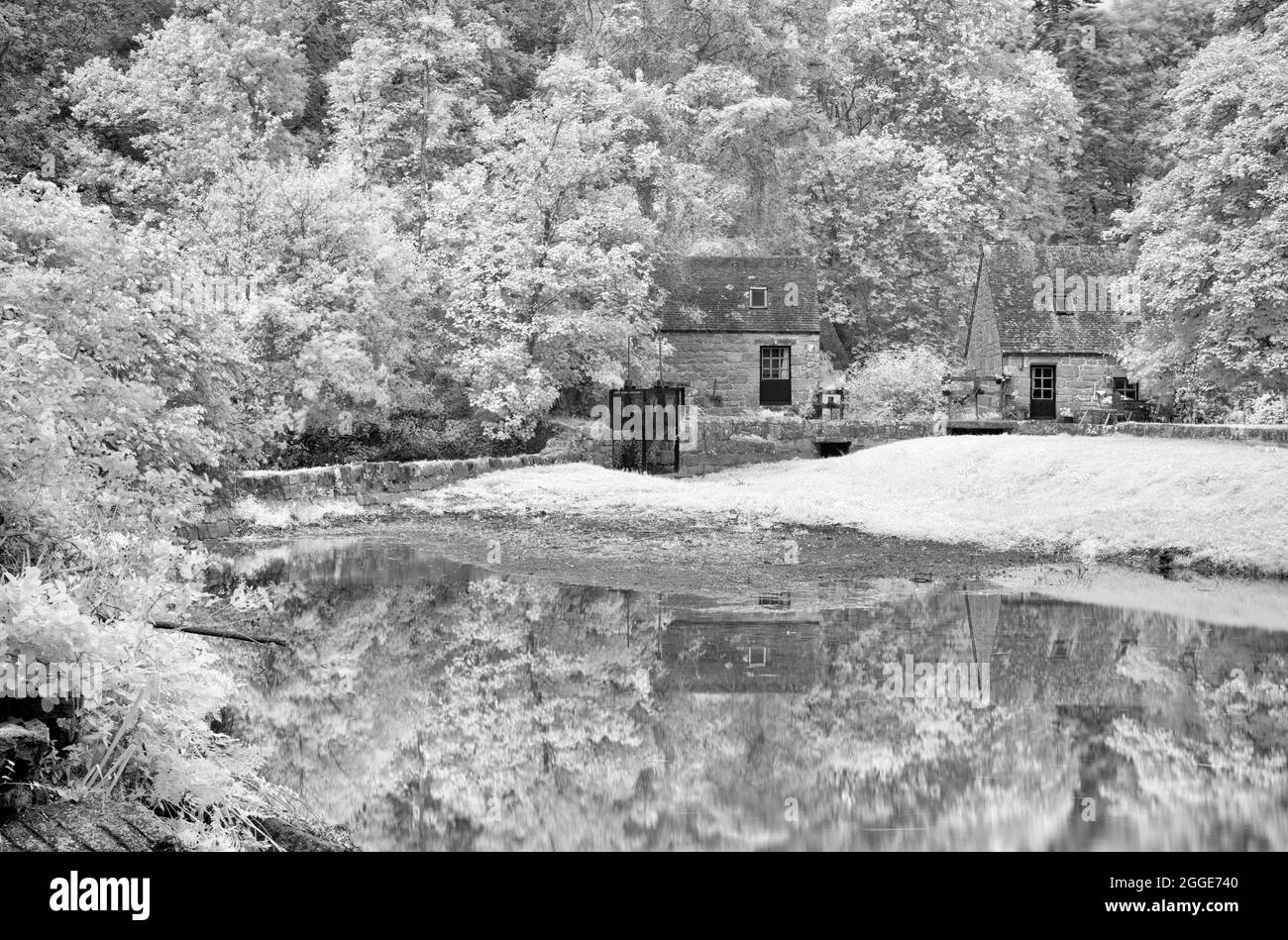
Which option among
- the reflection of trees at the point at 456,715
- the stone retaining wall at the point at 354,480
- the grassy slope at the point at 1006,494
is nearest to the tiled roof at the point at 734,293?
the grassy slope at the point at 1006,494

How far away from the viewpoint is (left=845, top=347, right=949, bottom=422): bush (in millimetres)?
37531

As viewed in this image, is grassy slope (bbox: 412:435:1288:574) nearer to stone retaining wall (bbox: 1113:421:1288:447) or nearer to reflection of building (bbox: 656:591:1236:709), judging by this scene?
stone retaining wall (bbox: 1113:421:1288:447)

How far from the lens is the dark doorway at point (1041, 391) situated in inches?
1583

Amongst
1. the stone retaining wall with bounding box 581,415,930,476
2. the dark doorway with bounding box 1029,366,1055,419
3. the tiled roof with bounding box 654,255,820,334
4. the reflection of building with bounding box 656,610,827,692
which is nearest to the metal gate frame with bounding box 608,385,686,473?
the stone retaining wall with bounding box 581,415,930,476

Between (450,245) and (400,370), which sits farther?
(450,245)

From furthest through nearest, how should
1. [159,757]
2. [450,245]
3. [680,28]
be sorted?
[680,28] < [450,245] < [159,757]

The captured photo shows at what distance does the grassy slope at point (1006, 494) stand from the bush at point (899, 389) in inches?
244

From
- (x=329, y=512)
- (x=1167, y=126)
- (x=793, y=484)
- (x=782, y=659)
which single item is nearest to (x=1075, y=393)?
(x=1167, y=126)

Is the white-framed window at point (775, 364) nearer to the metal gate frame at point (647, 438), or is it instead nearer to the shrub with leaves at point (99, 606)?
the metal gate frame at point (647, 438)

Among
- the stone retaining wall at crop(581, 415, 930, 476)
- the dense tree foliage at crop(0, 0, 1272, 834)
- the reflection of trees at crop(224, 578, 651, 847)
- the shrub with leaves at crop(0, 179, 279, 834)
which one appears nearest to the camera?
the shrub with leaves at crop(0, 179, 279, 834)

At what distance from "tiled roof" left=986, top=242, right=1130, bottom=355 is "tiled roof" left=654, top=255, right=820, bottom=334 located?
6022 mm
